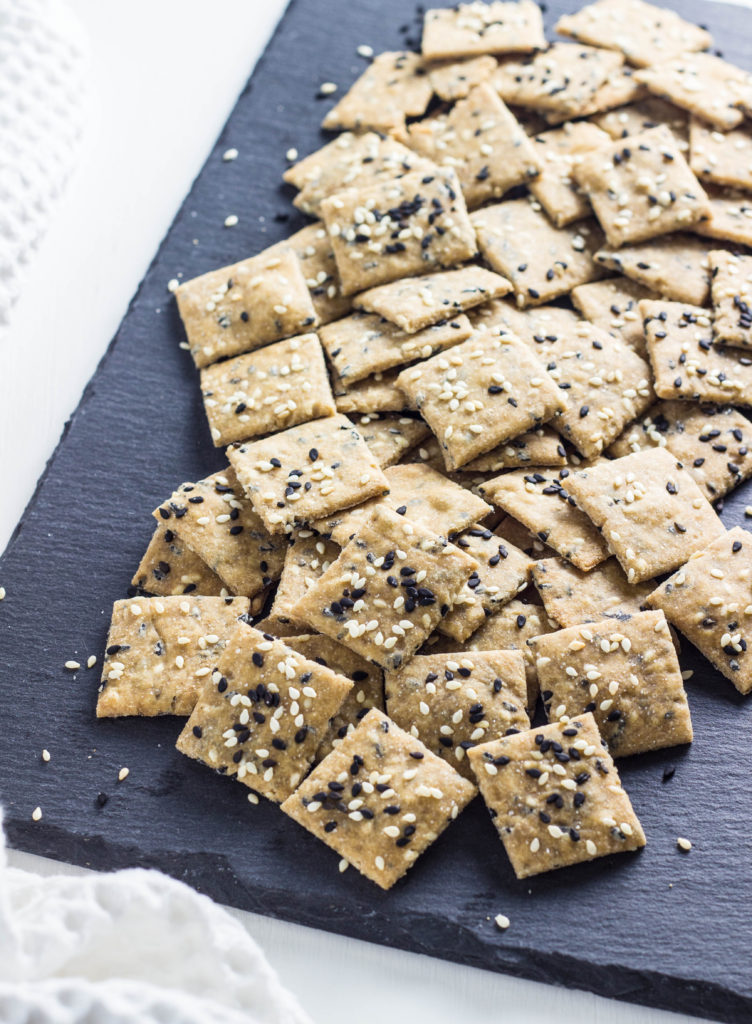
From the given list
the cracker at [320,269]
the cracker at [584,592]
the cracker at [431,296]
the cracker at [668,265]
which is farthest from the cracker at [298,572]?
the cracker at [668,265]

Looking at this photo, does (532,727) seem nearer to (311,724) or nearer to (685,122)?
(311,724)

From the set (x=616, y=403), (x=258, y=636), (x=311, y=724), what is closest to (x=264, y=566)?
(x=258, y=636)

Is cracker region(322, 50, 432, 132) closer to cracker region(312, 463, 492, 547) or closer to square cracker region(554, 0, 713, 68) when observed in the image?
square cracker region(554, 0, 713, 68)

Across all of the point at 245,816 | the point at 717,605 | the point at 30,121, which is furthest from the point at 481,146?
the point at 245,816

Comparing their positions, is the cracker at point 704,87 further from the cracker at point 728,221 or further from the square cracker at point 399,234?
the square cracker at point 399,234

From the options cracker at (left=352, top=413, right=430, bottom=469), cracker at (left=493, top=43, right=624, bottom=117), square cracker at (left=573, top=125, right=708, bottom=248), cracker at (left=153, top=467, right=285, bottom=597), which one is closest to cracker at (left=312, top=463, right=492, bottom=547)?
cracker at (left=352, top=413, right=430, bottom=469)
